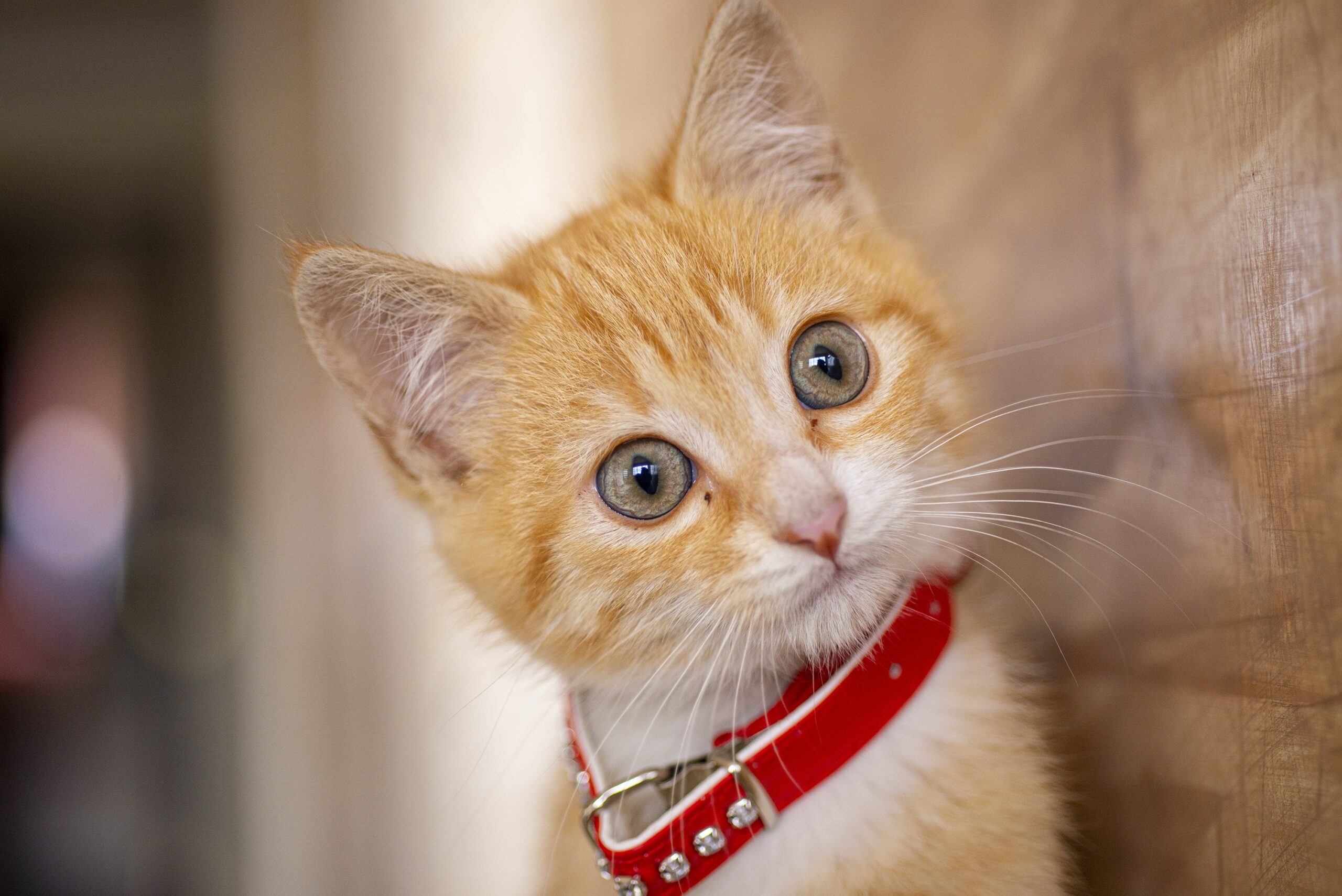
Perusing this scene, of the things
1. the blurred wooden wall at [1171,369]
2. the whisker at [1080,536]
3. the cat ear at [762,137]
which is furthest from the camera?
the cat ear at [762,137]

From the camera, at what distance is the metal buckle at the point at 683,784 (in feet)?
2.38

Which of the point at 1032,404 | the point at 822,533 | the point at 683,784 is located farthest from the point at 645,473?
the point at 1032,404

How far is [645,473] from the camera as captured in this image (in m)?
0.77

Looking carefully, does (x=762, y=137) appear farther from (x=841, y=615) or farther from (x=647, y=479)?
(x=841, y=615)

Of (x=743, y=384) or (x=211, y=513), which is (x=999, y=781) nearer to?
(x=743, y=384)

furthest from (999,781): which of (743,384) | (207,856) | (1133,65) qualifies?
(207,856)

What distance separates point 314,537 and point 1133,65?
67.3 inches

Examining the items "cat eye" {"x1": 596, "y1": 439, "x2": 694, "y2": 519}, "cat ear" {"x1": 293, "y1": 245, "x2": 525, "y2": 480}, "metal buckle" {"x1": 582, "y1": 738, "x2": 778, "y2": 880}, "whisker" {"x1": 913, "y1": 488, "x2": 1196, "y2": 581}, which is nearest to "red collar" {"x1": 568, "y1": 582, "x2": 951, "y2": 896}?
"metal buckle" {"x1": 582, "y1": 738, "x2": 778, "y2": 880}

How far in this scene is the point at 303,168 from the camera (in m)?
1.78

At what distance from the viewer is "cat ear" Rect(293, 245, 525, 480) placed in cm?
81

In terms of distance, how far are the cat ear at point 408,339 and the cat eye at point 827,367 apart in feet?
0.99

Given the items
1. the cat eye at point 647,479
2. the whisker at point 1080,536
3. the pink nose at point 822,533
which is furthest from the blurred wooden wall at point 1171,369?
the cat eye at point 647,479

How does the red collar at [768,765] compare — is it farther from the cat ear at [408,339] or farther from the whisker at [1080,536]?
the cat ear at [408,339]

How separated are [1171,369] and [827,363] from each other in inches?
10.9
